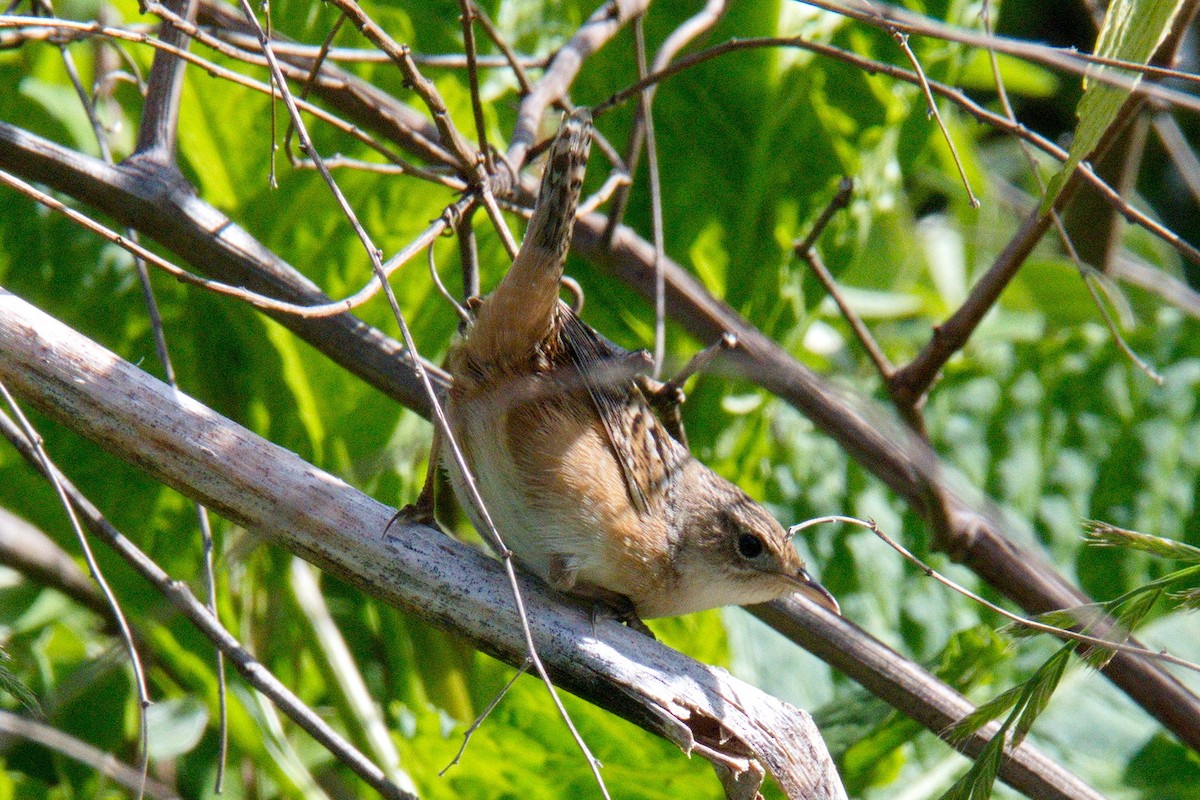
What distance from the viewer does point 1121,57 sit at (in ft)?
5.77

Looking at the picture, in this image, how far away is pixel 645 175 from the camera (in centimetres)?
383

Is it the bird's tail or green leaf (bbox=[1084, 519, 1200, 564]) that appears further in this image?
the bird's tail

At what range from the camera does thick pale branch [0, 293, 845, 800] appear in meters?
1.89

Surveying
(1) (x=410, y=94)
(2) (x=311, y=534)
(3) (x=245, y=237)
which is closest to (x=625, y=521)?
(2) (x=311, y=534)

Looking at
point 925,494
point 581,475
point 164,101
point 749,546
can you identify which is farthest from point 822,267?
point 164,101

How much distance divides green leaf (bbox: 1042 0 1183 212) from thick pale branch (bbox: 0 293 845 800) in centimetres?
101

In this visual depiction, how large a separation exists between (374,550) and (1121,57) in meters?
1.40

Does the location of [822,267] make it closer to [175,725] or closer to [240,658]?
[240,658]

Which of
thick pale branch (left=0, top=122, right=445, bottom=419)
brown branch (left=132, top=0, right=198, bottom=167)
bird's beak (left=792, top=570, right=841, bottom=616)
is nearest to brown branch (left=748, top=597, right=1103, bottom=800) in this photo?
bird's beak (left=792, top=570, right=841, bottom=616)

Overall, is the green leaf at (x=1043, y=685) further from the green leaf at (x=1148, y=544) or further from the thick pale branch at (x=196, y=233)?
the thick pale branch at (x=196, y=233)

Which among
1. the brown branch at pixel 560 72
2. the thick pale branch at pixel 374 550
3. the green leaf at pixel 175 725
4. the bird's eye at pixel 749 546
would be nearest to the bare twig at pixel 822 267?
the bird's eye at pixel 749 546

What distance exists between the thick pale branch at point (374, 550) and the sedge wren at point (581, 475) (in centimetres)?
38

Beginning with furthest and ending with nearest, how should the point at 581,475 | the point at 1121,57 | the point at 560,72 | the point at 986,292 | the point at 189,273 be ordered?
1. the point at 560,72
2. the point at 986,292
3. the point at 581,475
4. the point at 189,273
5. the point at 1121,57

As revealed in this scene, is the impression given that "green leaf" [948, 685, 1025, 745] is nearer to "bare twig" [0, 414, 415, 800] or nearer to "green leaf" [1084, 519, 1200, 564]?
"green leaf" [1084, 519, 1200, 564]
